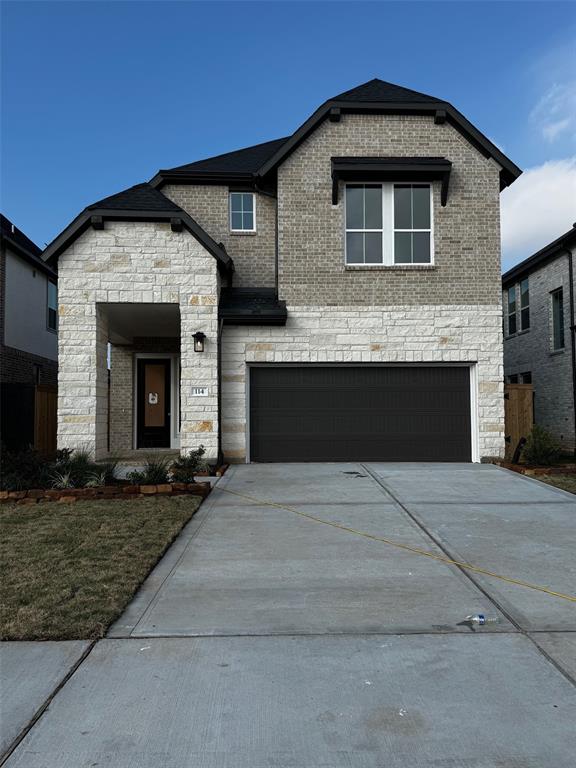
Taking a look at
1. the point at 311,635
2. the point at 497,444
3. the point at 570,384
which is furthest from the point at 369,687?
the point at 570,384

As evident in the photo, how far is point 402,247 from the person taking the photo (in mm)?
14102

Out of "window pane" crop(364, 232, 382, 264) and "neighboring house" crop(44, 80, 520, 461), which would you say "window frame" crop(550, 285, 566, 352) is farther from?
"window pane" crop(364, 232, 382, 264)

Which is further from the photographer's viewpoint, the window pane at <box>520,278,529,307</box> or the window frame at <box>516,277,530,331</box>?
the window pane at <box>520,278,529,307</box>

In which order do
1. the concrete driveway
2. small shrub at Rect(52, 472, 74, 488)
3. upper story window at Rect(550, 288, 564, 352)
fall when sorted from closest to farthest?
the concrete driveway → small shrub at Rect(52, 472, 74, 488) → upper story window at Rect(550, 288, 564, 352)

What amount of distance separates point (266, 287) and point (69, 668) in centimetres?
1242

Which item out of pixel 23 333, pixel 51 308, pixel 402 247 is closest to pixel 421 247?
pixel 402 247

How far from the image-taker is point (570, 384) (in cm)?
1823

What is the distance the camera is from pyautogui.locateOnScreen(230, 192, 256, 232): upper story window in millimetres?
15727

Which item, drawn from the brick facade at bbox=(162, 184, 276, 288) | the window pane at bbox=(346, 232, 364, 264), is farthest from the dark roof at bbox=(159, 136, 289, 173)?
the window pane at bbox=(346, 232, 364, 264)

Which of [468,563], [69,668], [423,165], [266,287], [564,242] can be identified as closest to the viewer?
[69,668]

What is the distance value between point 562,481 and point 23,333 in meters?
15.6

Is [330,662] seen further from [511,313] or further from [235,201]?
[511,313]

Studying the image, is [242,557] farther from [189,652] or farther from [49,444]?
[49,444]

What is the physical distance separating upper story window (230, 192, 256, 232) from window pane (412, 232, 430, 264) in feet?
13.8
